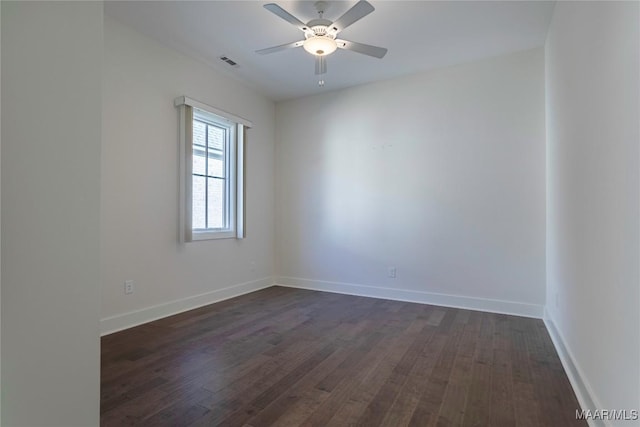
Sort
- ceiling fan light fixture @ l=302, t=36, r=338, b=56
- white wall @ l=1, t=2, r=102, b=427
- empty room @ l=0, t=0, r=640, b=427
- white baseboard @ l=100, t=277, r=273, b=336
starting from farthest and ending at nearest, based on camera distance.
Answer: white baseboard @ l=100, t=277, r=273, b=336
ceiling fan light fixture @ l=302, t=36, r=338, b=56
empty room @ l=0, t=0, r=640, b=427
white wall @ l=1, t=2, r=102, b=427

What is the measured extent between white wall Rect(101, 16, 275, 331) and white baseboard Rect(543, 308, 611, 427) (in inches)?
133

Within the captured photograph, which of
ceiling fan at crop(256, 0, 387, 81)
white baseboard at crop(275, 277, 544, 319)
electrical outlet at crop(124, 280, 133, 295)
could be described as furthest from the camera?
white baseboard at crop(275, 277, 544, 319)

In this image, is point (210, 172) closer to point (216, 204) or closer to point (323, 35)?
point (216, 204)

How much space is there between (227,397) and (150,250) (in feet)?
6.31

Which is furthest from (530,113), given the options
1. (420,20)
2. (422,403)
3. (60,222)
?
(60,222)

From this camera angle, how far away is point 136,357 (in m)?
2.40

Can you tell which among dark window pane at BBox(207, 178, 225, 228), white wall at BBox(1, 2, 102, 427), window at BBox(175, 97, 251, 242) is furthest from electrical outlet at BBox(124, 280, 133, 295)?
white wall at BBox(1, 2, 102, 427)

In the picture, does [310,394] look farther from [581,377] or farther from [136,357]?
[581,377]

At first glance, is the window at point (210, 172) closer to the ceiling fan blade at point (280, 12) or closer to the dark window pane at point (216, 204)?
the dark window pane at point (216, 204)

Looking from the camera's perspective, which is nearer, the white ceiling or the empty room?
the empty room

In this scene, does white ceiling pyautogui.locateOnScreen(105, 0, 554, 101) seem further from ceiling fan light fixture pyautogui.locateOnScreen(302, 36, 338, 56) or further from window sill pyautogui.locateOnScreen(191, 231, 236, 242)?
window sill pyautogui.locateOnScreen(191, 231, 236, 242)

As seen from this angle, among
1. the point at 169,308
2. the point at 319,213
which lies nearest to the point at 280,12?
the point at 319,213

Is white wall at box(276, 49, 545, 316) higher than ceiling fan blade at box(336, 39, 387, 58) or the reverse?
the reverse

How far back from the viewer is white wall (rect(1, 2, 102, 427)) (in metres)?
0.96
